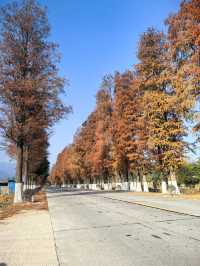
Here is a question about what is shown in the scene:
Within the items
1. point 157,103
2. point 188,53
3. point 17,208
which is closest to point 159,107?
point 157,103

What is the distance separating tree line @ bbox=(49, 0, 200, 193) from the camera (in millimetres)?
22625

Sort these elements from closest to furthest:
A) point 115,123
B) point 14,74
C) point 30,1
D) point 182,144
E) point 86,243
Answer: point 86,243
point 14,74
point 30,1
point 182,144
point 115,123

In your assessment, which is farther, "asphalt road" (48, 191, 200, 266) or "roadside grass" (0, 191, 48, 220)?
"roadside grass" (0, 191, 48, 220)

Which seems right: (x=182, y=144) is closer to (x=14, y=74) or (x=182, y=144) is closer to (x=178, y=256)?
(x=14, y=74)

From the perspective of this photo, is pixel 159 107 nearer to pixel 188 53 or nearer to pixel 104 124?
pixel 188 53

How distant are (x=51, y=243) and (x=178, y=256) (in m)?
3.28

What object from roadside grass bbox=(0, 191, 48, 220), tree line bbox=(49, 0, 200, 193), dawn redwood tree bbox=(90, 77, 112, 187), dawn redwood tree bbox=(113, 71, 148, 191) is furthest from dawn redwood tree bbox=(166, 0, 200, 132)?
dawn redwood tree bbox=(90, 77, 112, 187)

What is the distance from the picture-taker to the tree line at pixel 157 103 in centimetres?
2262

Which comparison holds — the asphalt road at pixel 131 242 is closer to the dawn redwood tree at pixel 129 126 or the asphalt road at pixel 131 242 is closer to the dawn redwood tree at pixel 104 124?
the dawn redwood tree at pixel 129 126

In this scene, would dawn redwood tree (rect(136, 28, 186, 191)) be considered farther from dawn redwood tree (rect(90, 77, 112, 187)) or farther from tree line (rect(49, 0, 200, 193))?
dawn redwood tree (rect(90, 77, 112, 187))

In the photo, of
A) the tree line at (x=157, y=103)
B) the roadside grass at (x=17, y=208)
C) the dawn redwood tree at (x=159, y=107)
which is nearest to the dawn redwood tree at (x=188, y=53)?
the tree line at (x=157, y=103)

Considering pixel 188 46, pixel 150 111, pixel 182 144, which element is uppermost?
pixel 188 46

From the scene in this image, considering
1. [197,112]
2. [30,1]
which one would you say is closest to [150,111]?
[197,112]

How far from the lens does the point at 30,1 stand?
26469 millimetres
